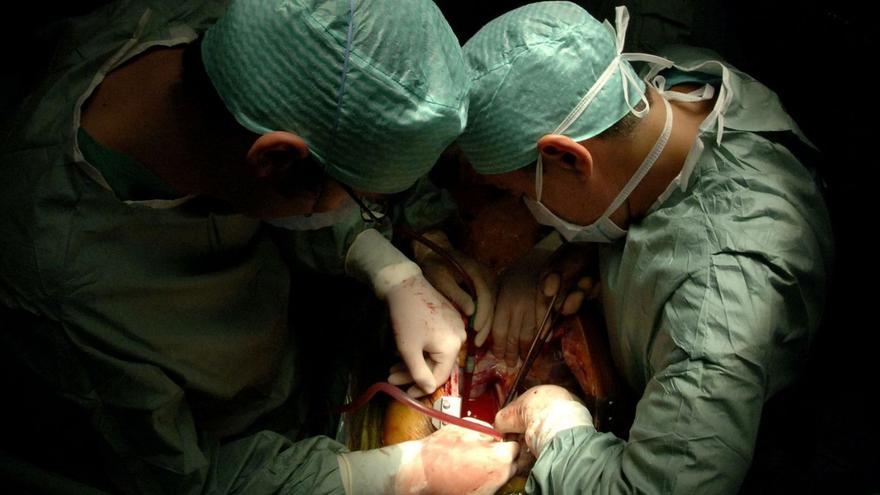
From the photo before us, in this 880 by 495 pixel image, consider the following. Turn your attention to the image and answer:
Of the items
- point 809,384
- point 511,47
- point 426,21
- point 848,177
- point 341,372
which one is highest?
point 426,21

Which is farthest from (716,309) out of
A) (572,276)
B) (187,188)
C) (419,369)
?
(187,188)

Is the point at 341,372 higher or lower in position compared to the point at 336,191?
lower

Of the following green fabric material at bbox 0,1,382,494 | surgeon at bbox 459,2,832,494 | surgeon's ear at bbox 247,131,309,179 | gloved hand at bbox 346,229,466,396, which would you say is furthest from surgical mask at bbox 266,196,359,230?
gloved hand at bbox 346,229,466,396

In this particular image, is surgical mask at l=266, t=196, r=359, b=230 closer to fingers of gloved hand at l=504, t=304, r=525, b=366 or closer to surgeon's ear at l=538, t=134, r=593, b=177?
surgeon's ear at l=538, t=134, r=593, b=177

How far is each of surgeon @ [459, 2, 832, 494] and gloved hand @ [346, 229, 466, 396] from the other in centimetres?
31

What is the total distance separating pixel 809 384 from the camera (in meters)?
1.91

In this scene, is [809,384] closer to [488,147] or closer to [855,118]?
[855,118]

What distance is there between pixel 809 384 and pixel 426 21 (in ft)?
4.84

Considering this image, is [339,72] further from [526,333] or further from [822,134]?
[822,134]

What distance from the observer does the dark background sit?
69.1 inches

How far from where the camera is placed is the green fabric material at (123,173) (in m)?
1.38

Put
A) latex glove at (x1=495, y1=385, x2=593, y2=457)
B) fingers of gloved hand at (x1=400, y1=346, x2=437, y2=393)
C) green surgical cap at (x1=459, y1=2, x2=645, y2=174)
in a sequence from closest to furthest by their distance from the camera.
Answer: green surgical cap at (x1=459, y1=2, x2=645, y2=174) → latex glove at (x1=495, y1=385, x2=593, y2=457) → fingers of gloved hand at (x1=400, y1=346, x2=437, y2=393)

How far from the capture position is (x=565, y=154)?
165cm

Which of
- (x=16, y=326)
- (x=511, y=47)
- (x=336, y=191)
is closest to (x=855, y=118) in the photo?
(x=511, y=47)
